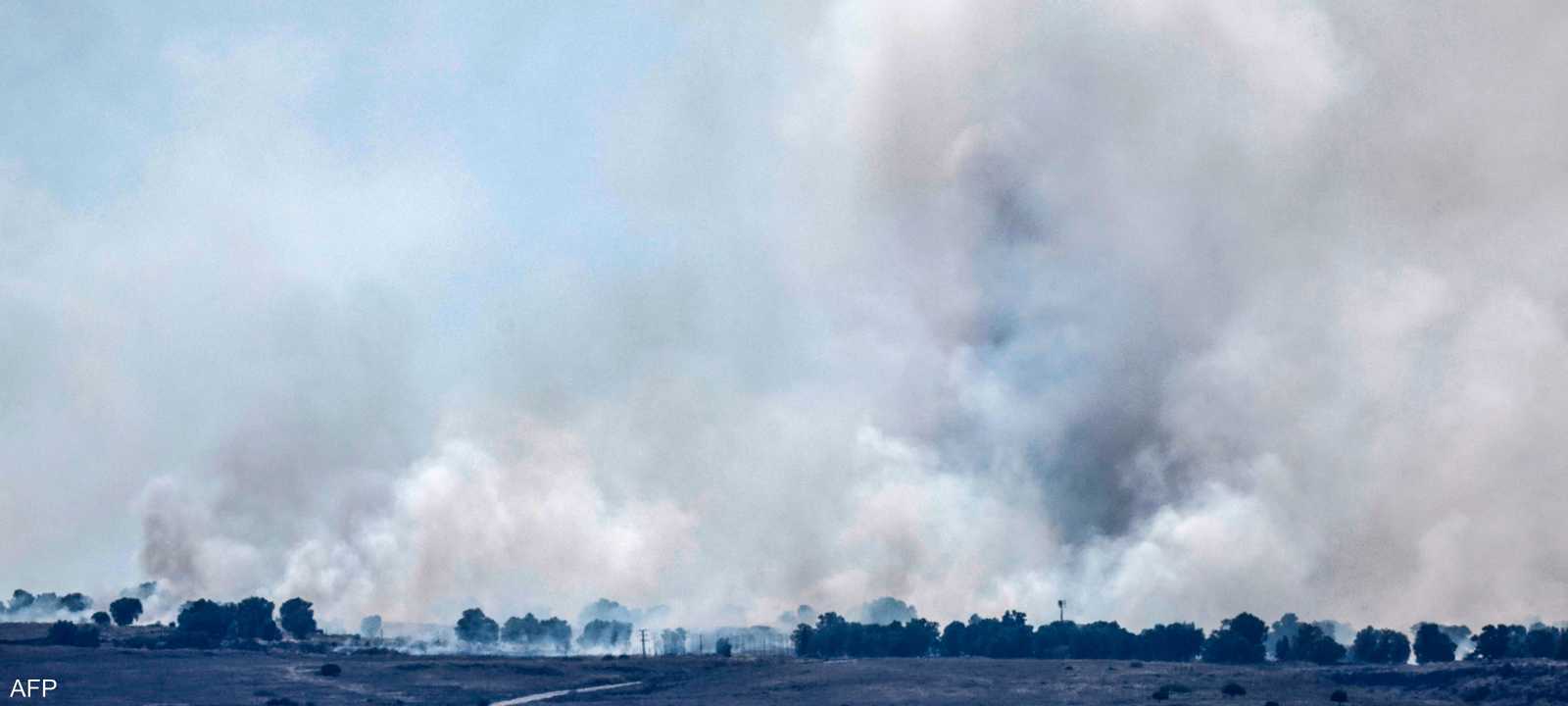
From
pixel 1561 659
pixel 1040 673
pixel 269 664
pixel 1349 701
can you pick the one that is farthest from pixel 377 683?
pixel 1561 659

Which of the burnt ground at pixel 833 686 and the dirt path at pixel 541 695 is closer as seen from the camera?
the burnt ground at pixel 833 686

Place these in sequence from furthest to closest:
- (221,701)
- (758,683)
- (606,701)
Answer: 1. (758,683)
2. (606,701)
3. (221,701)

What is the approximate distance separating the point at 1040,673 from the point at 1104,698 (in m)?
24.2

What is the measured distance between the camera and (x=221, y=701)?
168125 mm

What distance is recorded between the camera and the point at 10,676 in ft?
576

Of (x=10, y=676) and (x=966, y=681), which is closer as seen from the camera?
(x=10, y=676)

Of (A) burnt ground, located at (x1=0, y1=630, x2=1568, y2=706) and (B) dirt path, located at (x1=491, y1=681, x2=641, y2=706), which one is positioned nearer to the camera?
(A) burnt ground, located at (x1=0, y1=630, x2=1568, y2=706)

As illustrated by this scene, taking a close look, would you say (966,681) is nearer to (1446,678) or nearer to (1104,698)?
(1104,698)

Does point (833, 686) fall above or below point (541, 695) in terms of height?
above

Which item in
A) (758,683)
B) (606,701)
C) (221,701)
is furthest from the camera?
(758,683)

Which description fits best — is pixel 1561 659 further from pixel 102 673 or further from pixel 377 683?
pixel 102 673

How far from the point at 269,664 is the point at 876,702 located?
65439 millimetres

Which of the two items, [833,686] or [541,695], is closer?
[833,686]

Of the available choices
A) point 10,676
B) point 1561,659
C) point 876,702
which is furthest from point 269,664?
point 1561,659
